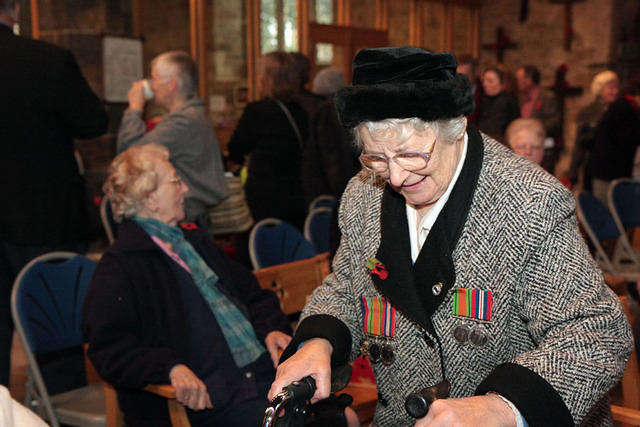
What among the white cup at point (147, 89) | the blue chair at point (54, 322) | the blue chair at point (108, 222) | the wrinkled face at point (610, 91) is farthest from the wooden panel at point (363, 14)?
the blue chair at point (54, 322)

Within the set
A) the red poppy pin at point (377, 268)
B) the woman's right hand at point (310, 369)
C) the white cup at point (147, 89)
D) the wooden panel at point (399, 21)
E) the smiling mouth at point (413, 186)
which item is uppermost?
the wooden panel at point (399, 21)

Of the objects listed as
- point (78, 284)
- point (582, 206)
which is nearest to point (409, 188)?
point (78, 284)

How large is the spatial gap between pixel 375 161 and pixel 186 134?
8.33 feet

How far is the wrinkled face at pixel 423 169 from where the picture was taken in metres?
1.42

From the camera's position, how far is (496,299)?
1471 millimetres

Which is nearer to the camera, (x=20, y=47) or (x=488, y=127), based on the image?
(x=20, y=47)

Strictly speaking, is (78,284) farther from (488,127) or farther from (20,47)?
(488,127)

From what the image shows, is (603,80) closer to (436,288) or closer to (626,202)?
(626,202)

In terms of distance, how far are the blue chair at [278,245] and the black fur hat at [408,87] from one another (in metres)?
2.34

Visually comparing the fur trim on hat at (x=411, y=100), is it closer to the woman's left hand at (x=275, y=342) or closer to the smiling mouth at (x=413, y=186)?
the smiling mouth at (x=413, y=186)

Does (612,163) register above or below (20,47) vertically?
below

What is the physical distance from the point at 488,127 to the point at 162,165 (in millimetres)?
3151

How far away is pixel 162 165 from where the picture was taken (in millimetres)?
2916

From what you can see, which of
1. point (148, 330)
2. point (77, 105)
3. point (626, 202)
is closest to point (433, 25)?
point (626, 202)
